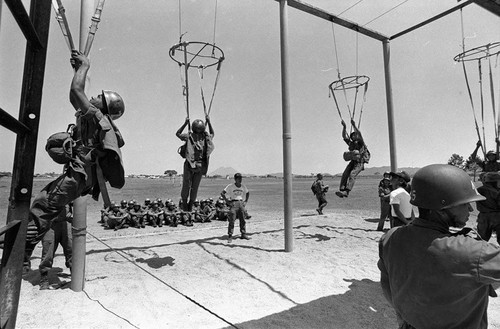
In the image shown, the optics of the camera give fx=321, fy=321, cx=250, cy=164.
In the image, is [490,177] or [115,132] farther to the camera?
[490,177]

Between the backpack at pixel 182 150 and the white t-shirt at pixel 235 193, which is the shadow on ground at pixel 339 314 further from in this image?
the white t-shirt at pixel 235 193

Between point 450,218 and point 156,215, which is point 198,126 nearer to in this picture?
point 450,218

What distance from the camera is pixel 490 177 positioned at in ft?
20.6

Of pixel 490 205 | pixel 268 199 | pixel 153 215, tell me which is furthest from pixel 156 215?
pixel 268 199

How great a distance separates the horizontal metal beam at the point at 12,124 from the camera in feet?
3.77

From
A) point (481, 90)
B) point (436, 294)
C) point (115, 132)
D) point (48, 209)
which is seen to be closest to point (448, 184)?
point (436, 294)

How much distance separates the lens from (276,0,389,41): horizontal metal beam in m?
7.48

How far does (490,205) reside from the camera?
620 centimetres

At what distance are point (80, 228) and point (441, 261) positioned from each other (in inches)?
182

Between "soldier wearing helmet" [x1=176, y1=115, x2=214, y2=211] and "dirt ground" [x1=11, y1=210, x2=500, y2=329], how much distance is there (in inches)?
57.9

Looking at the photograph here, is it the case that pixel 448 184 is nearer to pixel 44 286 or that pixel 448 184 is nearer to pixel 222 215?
pixel 44 286

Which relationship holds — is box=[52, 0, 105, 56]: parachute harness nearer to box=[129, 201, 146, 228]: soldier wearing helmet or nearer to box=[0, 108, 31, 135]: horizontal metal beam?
box=[0, 108, 31, 135]: horizontal metal beam

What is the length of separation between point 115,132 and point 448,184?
3235mm

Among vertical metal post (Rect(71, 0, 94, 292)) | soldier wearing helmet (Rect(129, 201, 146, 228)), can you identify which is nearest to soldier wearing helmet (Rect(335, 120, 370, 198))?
vertical metal post (Rect(71, 0, 94, 292))
